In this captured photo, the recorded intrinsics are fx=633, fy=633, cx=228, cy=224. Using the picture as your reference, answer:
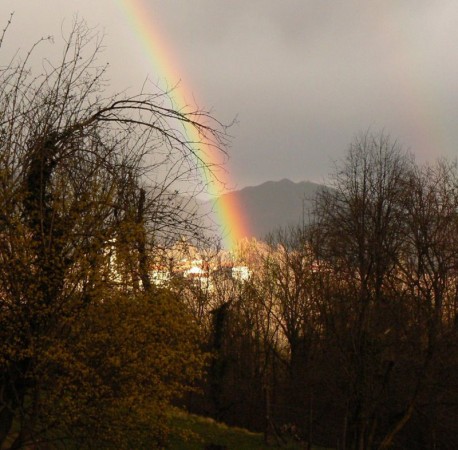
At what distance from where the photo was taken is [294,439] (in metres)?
21.2

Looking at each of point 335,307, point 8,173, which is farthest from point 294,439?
point 8,173

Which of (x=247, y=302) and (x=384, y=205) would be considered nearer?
(x=384, y=205)

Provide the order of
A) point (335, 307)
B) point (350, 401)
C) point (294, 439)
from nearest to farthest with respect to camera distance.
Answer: point (350, 401), point (335, 307), point (294, 439)

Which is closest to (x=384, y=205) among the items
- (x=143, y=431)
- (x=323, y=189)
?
(x=323, y=189)

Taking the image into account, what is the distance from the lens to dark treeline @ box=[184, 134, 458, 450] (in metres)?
15.1

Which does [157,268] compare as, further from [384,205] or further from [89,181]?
[384,205]

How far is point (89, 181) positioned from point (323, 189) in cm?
2188

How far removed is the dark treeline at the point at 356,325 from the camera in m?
15.1

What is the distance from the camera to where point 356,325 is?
1441cm

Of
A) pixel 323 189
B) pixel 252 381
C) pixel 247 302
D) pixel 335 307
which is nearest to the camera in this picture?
pixel 335 307

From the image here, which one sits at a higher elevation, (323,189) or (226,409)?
(323,189)

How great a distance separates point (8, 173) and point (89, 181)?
1.13 metres

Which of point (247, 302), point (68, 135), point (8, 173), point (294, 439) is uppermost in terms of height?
point (247, 302)

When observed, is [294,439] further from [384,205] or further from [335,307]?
[384,205]
